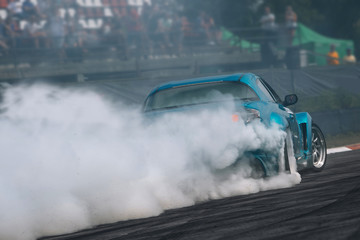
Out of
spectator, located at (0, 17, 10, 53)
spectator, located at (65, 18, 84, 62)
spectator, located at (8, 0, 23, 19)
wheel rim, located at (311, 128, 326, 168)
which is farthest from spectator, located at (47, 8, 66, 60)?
wheel rim, located at (311, 128, 326, 168)

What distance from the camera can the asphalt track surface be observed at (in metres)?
4.82

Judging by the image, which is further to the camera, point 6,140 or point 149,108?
point 149,108

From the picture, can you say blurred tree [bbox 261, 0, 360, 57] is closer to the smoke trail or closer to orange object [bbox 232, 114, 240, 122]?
orange object [bbox 232, 114, 240, 122]

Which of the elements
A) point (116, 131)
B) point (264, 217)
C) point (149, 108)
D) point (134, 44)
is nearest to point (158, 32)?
point (134, 44)

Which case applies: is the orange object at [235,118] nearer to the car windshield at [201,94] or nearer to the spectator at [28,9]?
the car windshield at [201,94]

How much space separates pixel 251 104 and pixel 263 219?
2.17 metres

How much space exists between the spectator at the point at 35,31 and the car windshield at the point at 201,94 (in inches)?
456

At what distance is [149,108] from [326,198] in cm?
275

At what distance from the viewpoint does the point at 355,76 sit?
54.4 feet

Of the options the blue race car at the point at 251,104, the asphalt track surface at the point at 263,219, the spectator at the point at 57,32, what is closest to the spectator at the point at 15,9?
the spectator at the point at 57,32

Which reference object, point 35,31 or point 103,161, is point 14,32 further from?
point 103,161

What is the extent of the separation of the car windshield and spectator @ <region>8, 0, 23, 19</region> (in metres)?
12.2

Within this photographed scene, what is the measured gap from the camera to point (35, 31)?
1920 centimetres

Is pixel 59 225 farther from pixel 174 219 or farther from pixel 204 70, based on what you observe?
pixel 204 70
